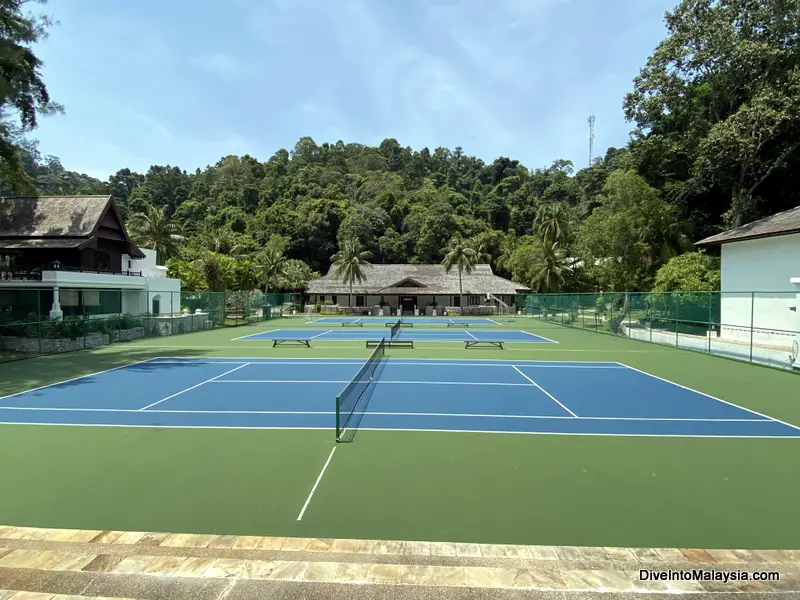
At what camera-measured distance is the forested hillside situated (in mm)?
30672

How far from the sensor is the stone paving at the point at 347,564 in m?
4.11

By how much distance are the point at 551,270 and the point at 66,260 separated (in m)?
44.1

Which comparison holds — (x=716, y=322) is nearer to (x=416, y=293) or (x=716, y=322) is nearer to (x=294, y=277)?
(x=416, y=293)

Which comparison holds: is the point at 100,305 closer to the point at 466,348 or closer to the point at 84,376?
the point at 84,376

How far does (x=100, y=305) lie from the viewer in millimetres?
30844

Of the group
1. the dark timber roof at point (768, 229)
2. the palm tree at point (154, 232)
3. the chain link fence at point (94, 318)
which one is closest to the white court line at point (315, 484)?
the chain link fence at point (94, 318)

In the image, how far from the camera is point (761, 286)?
23078mm

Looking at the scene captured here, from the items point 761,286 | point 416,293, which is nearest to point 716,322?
point 761,286

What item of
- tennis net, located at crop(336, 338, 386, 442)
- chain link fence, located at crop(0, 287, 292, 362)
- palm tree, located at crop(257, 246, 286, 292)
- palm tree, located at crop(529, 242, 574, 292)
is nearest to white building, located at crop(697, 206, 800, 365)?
tennis net, located at crop(336, 338, 386, 442)

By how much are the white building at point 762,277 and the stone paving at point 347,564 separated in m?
18.3

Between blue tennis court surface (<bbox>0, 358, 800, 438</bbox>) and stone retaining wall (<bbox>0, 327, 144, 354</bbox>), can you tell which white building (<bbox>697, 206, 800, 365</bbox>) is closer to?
blue tennis court surface (<bbox>0, 358, 800, 438</bbox>)

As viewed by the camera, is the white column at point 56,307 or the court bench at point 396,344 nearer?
the court bench at point 396,344

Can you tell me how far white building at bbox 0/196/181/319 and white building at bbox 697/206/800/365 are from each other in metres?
31.7

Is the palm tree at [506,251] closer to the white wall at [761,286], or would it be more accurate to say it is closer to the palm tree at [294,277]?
the palm tree at [294,277]
